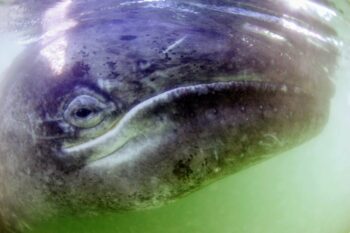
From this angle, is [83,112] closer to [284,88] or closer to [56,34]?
[56,34]

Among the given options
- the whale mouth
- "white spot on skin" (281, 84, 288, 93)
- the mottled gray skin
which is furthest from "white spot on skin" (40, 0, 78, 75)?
"white spot on skin" (281, 84, 288, 93)

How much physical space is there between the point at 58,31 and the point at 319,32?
1.30 feet

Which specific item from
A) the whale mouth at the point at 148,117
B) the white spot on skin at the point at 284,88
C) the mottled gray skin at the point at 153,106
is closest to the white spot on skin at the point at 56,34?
the mottled gray skin at the point at 153,106

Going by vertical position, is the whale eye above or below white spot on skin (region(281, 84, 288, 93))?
below

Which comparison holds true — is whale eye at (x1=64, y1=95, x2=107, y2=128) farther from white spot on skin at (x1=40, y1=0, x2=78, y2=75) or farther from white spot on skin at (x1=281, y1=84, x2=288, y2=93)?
white spot on skin at (x1=281, y1=84, x2=288, y2=93)

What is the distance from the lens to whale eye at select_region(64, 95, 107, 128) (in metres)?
0.81

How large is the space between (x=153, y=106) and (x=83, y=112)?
0.32ft

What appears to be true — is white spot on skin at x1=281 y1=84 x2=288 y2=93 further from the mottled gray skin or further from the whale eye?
the whale eye

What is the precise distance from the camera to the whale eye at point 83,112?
81cm

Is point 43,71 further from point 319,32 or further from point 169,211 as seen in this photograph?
point 319,32

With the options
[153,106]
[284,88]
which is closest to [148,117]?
[153,106]

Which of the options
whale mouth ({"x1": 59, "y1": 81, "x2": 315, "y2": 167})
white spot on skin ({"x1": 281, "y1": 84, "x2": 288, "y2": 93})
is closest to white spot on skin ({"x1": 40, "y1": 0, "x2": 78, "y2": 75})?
whale mouth ({"x1": 59, "y1": 81, "x2": 315, "y2": 167})

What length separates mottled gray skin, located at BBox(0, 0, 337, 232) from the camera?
0.79 meters

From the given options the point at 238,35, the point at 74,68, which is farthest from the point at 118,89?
the point at 238,35
